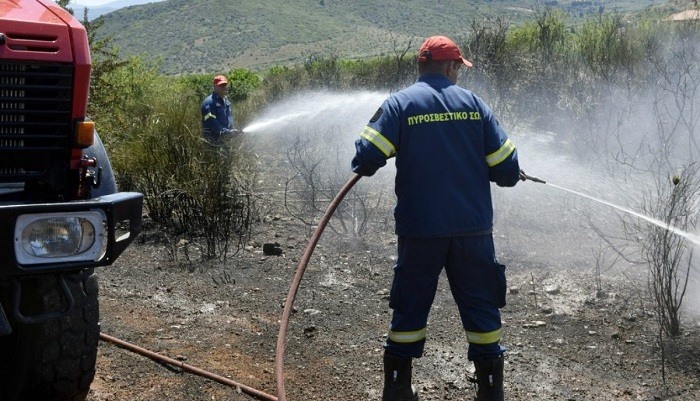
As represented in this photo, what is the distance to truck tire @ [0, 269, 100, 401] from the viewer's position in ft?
12.5

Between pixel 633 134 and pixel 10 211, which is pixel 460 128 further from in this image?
pixel 633 134

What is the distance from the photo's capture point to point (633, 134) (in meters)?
11.2

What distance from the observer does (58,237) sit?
3.26 m

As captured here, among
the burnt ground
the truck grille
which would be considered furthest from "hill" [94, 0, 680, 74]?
the truck grille

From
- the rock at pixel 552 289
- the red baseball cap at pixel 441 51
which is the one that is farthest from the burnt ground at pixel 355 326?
the red baseball cap at pixel 441 51

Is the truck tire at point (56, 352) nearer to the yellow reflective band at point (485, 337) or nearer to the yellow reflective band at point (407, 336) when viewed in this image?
the yellow reflective band at point (407, 336)

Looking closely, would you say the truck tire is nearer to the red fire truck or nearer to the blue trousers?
the red fire truck

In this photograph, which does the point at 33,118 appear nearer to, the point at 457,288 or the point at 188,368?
the point at 188,368

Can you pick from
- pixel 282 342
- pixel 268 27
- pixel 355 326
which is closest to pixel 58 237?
pixel 282 342

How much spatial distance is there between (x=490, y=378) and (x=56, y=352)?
1992mm

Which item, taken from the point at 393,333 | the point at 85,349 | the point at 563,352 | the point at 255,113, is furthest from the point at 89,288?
the point at 255,113

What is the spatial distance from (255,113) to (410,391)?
13611 mm

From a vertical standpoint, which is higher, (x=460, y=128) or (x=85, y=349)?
(x=460, y=128)

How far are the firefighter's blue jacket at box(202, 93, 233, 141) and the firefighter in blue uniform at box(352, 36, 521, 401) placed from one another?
6.84m
